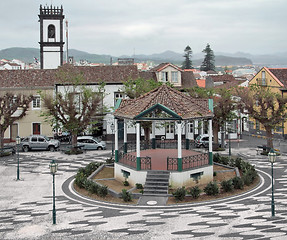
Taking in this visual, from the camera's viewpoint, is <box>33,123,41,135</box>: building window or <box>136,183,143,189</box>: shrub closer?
<box>136,183,143,189</box>: shrub

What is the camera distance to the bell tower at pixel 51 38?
58312 millimetres

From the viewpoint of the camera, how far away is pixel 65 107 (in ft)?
128

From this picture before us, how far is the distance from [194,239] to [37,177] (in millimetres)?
16533

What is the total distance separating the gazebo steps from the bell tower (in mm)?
38638

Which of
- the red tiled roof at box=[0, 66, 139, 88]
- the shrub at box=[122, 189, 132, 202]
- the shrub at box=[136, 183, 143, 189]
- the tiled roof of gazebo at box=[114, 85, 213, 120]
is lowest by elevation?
the shrub at box=[122, 189, 132, 202]

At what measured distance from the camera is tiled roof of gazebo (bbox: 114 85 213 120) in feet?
80.8

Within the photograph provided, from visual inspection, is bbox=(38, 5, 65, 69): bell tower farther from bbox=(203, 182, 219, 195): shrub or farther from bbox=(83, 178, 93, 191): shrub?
bbox=(203, 182, 219, 195): shrub

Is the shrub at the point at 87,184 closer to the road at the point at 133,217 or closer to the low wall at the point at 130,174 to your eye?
the road at the point at 133,217

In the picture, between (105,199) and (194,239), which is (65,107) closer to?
(105,199)

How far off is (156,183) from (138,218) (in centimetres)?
480

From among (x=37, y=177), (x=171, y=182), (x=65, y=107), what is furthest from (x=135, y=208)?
(x=65, y=107)

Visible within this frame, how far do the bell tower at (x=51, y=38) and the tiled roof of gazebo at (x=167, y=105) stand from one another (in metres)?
33.0

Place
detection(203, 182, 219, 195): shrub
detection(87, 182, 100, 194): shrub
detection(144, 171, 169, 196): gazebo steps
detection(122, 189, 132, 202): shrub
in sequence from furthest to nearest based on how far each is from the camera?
1. detection(87, 182, 100, 194): shrub
2. detection(144, 171, 169, 196): gazebo steps
3. detection(203, 182, 219, 195): shrub
4. detection(122, 189, 132, 202): shrub

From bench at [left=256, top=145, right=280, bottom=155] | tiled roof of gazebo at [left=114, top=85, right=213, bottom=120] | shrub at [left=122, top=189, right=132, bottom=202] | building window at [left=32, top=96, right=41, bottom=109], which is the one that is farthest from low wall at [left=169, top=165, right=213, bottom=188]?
building window at [left=32, top=96, right=41, bottom=109]
